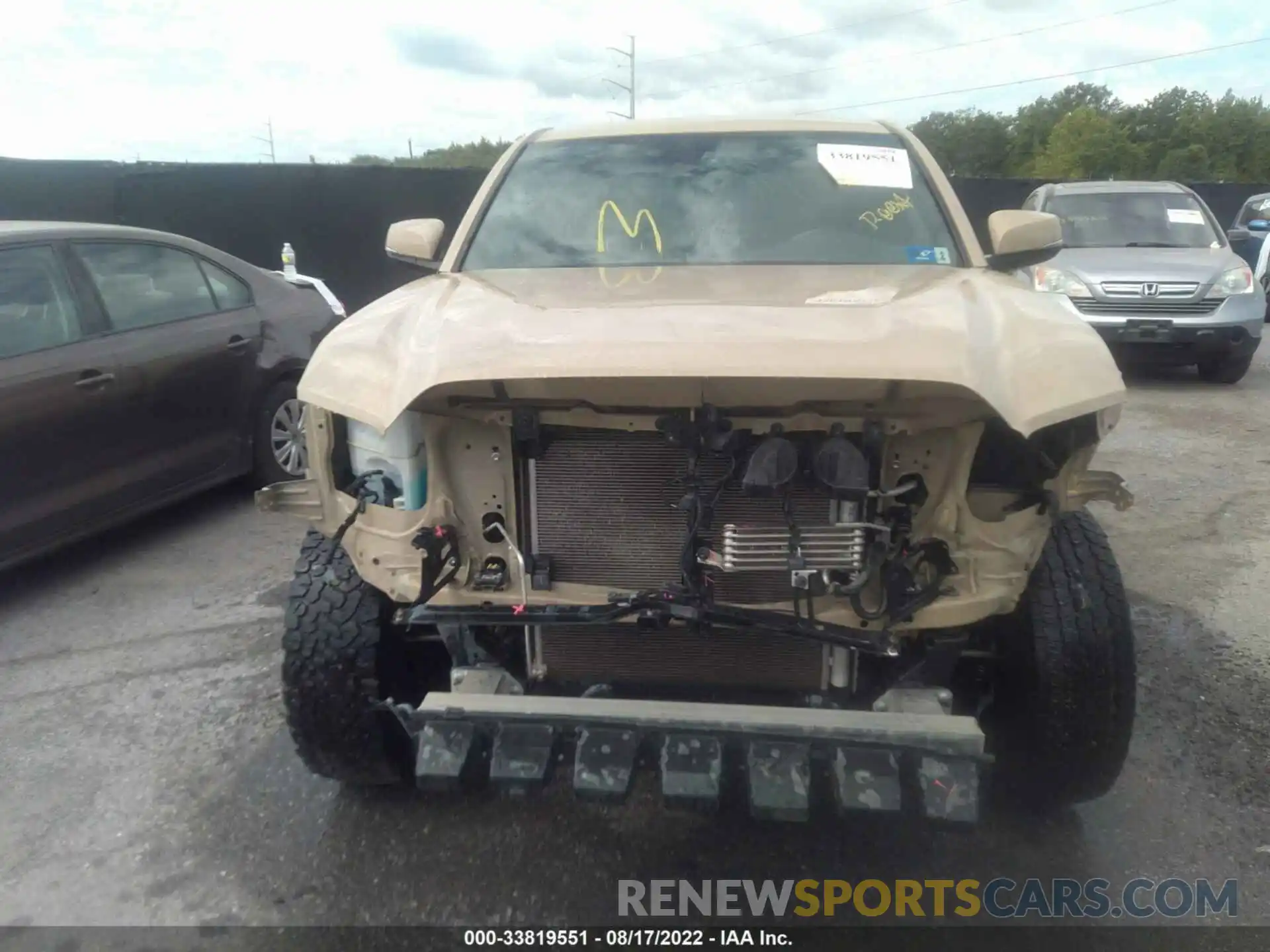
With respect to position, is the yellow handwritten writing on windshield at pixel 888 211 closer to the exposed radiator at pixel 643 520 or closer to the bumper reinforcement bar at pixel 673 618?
the exposed radiator at pixel 643 520

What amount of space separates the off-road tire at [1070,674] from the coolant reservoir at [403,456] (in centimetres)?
154

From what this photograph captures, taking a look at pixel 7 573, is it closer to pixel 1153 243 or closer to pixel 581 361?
pixel 581 361

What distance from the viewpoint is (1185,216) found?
9.55m

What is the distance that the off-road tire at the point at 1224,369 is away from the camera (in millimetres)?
8898

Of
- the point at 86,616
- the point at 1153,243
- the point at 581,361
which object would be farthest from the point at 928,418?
the point at 1153,243

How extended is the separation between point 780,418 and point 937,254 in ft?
4.28

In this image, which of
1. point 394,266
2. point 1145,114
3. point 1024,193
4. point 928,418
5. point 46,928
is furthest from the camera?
point 1145,114

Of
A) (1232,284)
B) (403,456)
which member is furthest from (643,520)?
(1232,284)

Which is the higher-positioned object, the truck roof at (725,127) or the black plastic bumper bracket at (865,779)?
the truck roof at (725,127)

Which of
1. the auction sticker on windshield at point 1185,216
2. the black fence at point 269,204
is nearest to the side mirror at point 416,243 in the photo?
the auction sticker on windshield at point 1185,216

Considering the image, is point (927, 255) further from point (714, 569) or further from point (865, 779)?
point (865, 779)

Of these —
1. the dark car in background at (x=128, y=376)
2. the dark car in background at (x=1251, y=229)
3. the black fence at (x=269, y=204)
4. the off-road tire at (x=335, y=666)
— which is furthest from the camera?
the dark car in background at (x=1251, y=229)

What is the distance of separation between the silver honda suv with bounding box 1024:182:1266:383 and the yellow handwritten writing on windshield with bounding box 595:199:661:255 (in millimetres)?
5780

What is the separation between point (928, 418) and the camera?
89.7 inches
